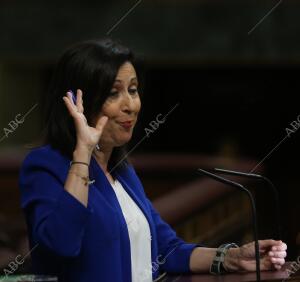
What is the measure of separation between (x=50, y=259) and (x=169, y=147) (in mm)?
5617

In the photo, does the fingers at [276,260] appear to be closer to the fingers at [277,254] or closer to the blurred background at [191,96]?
the fingers at [277,254]

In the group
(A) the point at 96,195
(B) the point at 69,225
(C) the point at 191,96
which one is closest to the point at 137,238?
(A) the point at 96,195

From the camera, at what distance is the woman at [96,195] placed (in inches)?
67.4

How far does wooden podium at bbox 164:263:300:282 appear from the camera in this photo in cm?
182

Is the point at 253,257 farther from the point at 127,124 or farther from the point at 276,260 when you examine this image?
the point at 127,124

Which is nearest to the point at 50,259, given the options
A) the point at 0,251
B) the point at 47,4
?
the point at 0,251

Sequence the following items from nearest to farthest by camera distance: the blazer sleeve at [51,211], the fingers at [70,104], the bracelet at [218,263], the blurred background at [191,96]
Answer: the blazer sleeve at [51,211], the fingers at [70,104], the bracelet at [218,263], the blurred background at [191,96]

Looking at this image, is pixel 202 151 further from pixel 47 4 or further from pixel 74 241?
pixel 74 241

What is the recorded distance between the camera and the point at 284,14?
5.67 m

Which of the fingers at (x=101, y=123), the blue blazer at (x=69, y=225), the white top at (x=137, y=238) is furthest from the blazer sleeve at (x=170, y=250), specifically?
the fingers at (x=101, y=123)

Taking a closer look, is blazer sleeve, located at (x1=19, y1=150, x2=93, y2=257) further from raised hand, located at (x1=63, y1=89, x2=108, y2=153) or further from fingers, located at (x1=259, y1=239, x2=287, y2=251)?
fingers, located at (x1=259, y1=239, x2=287, y2=251)

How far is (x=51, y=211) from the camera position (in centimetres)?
170

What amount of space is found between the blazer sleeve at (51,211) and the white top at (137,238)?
201mm

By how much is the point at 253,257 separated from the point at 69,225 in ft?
1.59
